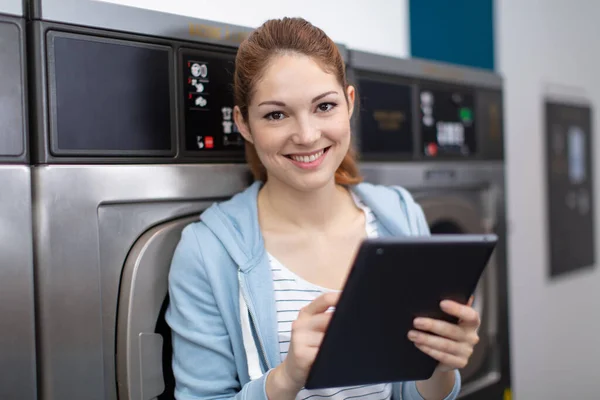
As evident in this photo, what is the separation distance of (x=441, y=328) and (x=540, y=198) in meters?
1.88

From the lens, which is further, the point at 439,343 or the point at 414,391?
the point at 414,391

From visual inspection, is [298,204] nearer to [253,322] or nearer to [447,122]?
[253,322]

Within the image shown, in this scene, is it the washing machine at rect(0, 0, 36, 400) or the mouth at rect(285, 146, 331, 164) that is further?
the mouth at rect(285, 146, 331, 164)

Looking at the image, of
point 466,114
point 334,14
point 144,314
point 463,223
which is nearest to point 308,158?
point 144,314

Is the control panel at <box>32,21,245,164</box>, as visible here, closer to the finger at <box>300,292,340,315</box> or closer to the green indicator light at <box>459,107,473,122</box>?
the finger at <box>300,292,340,315</box>

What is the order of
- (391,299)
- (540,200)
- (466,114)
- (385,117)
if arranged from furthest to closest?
1. (540,200)
2. (466,114)
3. (385,117)
4. (391,299)

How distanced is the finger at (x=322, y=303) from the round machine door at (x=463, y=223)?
0.79 m

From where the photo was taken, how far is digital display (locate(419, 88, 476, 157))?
5.92ft

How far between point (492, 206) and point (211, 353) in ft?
3.87

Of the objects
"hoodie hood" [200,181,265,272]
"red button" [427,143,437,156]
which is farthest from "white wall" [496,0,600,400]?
"hoodie hood" [200,181,265,272]

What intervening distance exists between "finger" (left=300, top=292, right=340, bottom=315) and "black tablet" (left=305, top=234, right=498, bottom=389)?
0.06 m

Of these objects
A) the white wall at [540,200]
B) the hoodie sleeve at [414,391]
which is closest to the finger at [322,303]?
the hoodie sleeve at [414,391]

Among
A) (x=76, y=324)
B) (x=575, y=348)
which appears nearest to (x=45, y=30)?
(x=76, y=324)

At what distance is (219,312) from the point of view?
1149 millimetres
